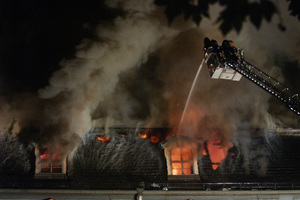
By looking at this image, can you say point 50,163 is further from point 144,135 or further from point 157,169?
point 157,169

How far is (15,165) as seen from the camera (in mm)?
11023

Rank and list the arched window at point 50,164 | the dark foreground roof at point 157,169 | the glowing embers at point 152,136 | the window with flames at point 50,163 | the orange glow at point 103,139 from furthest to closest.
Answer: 1. the glowing embers at point 152,136
2. the orange glow at point 103,139
3. the window with flames at point 50,163
4. the arched window at point 50,164
5. the dark foreground roof at point 157,169

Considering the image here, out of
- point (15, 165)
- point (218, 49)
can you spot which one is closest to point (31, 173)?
point (15, 165)

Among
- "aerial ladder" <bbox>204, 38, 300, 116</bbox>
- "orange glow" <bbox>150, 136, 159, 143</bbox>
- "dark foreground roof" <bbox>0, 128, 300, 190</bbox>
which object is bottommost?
"dark foreground roof" <bbox>0, 128, 300, 190</bbox>

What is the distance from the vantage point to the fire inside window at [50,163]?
11.1 metres

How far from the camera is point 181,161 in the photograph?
11.4 meters

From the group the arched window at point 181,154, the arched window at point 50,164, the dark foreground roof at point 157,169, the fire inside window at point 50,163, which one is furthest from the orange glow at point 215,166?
the fire inside window at point 50,163

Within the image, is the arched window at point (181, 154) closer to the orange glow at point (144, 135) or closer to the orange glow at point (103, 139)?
the orange glow at point (144, 135)

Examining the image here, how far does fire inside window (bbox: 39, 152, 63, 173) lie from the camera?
11.1 meters

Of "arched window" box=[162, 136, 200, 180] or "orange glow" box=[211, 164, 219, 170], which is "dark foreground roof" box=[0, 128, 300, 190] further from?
"arched window" box=[162, 136, 200, 180]

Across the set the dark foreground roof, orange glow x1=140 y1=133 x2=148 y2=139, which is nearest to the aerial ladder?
the dark foreground roof

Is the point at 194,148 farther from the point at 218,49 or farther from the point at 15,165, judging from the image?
the point at 15,165

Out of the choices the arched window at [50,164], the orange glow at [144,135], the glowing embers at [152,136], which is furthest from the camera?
the orange glow at [144,135]

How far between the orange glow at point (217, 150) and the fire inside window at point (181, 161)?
102cm
